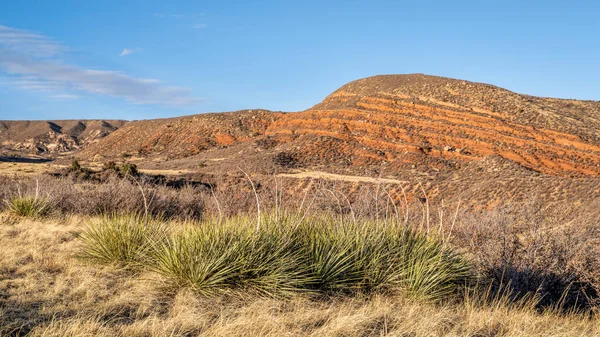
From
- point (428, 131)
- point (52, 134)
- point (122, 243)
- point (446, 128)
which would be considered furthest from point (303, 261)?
point (52, 134)

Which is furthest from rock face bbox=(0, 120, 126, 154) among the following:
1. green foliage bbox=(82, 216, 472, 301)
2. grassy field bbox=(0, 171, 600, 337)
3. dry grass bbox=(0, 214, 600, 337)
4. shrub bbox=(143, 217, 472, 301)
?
shrub bbox=(143, 217, 472, 301)

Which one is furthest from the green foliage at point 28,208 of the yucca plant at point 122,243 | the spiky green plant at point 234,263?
the spiky green plant at point 234,263

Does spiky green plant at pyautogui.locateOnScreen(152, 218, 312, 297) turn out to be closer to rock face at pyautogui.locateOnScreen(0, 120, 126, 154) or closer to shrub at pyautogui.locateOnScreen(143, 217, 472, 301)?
shrub at pyautogui.locateOnScreen(143, 217, 472, 301)

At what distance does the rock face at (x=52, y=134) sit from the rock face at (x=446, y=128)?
59.0m

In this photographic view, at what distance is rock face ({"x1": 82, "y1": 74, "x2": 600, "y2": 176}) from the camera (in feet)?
121

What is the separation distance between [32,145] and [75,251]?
9900cm

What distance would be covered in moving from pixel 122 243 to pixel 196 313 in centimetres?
262

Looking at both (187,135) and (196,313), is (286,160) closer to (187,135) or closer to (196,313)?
(187,135)

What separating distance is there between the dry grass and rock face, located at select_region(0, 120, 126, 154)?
92.6 m

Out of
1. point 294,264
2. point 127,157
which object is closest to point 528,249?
point 294,264

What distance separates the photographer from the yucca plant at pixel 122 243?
21.1ft

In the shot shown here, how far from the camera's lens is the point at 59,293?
5.13 metres

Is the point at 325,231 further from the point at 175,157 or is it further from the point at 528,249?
the point at 175,157

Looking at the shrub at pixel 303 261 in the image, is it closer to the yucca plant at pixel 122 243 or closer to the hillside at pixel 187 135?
the yucca plant at pixel 122 243
